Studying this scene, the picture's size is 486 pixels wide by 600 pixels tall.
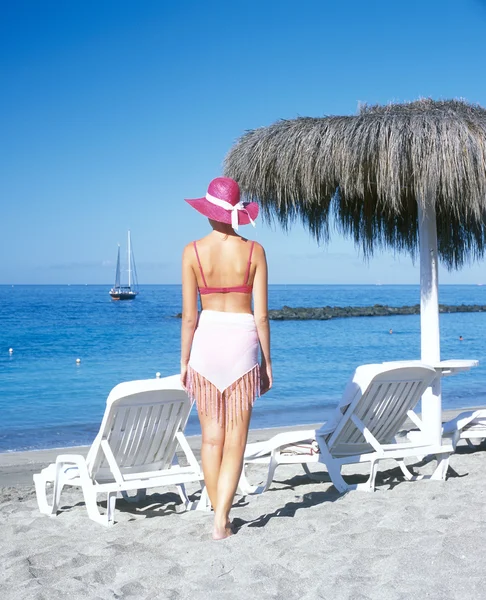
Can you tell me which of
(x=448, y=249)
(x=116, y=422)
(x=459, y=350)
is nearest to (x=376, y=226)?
(x=448, y=249)

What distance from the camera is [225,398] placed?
3.33 meters

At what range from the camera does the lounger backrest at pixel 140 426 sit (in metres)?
3.82

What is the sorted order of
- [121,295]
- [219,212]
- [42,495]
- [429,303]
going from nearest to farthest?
[219,212] < [42,495] < [429,303] < [121,295]

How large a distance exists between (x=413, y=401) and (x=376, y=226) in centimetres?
222

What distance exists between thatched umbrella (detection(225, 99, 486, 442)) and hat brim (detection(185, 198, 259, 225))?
1600 millimetres

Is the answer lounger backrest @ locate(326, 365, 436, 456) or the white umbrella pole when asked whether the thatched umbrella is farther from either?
lounger backrest @ locate(326, 365, 436, 456)

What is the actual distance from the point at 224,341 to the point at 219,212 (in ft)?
2.00

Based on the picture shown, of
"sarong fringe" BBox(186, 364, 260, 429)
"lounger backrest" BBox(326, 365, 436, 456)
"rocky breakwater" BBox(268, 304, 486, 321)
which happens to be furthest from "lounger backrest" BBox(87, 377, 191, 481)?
"rocky breakwater" BBox(268, 304, 486, 321)

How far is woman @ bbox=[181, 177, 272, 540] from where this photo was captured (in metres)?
3.29

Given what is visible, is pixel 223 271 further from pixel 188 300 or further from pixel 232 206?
pixel 232 206

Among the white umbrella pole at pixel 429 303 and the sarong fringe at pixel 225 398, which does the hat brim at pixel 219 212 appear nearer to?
the sarong fringe at pixel 225 398

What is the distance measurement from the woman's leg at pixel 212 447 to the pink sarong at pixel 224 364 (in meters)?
0.03

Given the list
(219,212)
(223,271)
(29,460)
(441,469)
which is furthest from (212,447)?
(29,460)

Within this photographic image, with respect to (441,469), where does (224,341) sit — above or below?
above
